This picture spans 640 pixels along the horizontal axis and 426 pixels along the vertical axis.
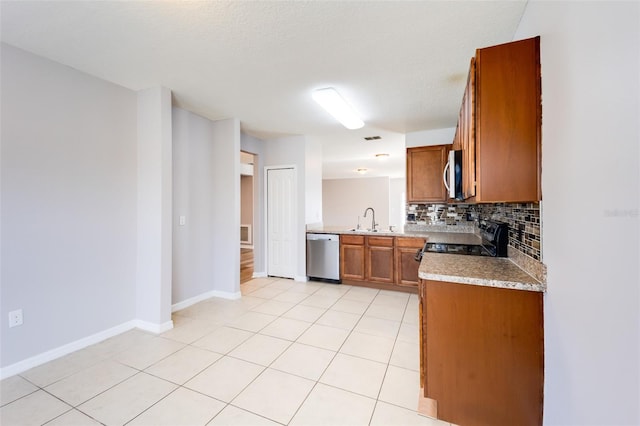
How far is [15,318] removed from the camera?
2.04 meters

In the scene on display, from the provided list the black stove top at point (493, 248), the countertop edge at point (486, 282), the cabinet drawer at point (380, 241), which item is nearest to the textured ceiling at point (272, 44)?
the black stove top at point (493, 248)

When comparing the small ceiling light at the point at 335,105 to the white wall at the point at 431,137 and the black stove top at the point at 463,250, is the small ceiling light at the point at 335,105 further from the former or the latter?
the black stove top at the point at 463,250

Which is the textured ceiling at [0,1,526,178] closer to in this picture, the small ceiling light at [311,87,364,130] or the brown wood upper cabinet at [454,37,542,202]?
the small ceiling light at [311,87,364,130]

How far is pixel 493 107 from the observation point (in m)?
1.42

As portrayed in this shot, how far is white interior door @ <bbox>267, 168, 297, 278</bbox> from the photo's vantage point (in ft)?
15.2

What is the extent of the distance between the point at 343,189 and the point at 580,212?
9822mm

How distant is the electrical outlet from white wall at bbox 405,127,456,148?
476 centimetres

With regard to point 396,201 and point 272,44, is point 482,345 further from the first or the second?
point 396,201

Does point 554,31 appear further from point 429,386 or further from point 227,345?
point 227,345

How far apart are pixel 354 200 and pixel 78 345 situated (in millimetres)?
9087

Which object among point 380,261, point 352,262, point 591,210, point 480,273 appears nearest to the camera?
point 591,210

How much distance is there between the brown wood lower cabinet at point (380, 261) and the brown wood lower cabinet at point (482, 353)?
2361 millimetres

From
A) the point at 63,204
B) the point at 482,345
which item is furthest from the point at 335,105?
the point at 63,204

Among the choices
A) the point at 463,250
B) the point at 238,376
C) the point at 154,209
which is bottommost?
the point at 238,376
